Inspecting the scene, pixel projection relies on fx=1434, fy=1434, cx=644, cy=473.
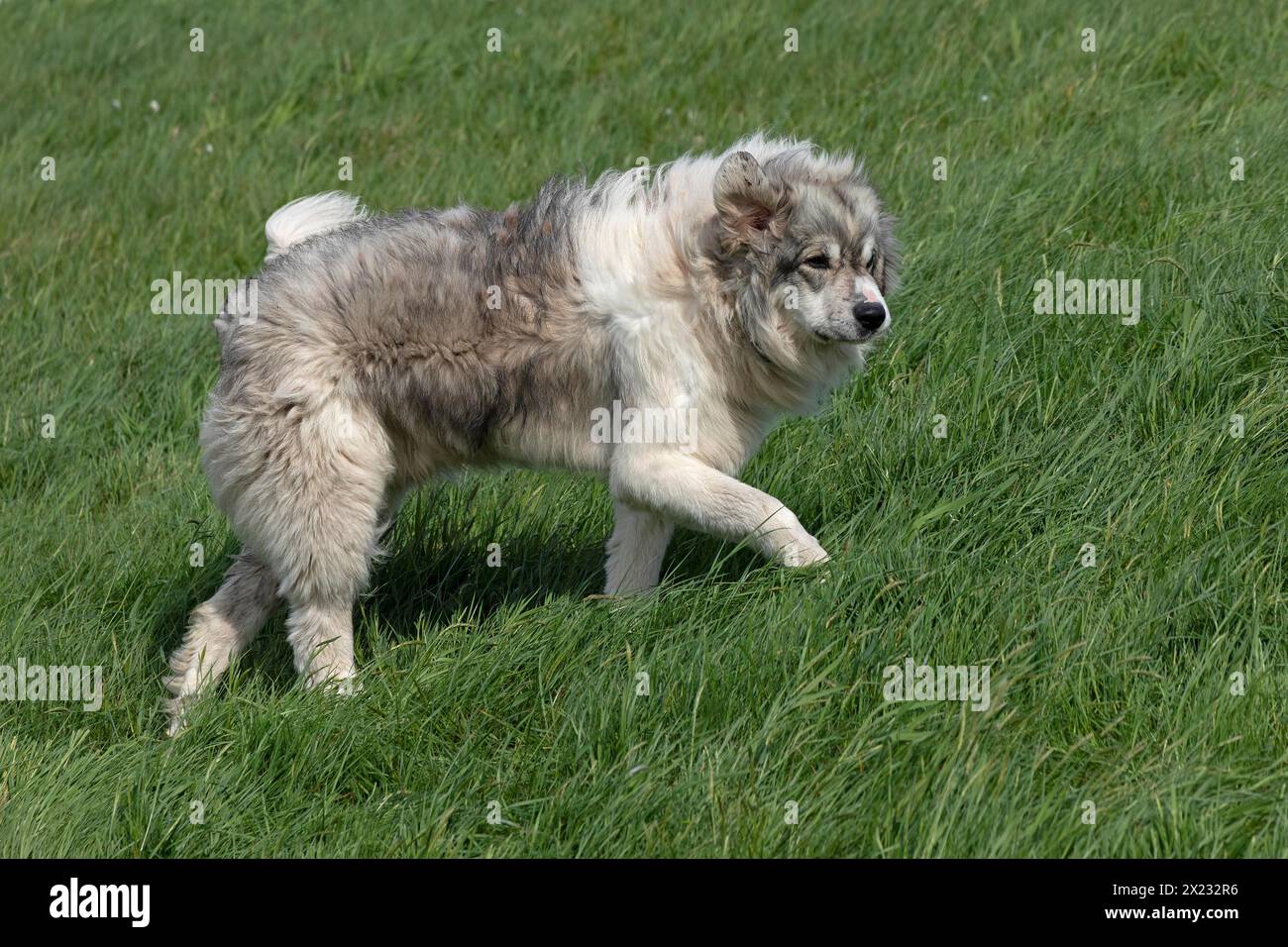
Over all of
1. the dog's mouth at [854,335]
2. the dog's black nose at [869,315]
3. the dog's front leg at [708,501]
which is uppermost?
the dog's black nose at [869,315]

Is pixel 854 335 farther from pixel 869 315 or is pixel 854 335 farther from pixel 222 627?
pixel 222 627

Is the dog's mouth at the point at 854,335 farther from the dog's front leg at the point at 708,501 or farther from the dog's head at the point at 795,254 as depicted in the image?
the dog's front leg at the point at 708,501

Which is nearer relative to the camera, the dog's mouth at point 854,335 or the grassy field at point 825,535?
the grassy field at point 825,535

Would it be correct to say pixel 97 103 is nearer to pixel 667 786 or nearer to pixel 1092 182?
pixel 1092 182

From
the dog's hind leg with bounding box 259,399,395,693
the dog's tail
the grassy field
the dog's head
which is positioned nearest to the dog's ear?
the dog's head

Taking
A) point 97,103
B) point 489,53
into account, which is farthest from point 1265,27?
point 97,103

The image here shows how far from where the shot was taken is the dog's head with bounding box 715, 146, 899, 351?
5039 mm

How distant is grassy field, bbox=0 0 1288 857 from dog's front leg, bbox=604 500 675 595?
0.11 metres

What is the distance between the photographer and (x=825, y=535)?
5.31 m

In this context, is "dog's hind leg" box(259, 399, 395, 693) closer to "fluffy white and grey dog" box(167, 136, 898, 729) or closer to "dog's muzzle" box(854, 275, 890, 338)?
"fluffy white and grey dog" box(167, 136, 898, 729)

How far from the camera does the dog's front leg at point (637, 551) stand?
17.7ft

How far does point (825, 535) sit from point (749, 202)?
1.25 metres

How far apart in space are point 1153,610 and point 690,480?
1563 mm

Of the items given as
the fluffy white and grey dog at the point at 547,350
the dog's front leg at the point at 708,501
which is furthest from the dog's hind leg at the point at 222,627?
the dog's front leg at the point at 708,501
